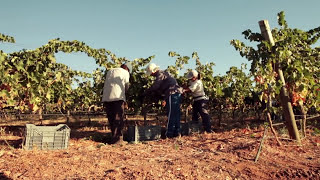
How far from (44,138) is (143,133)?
6.33 feet

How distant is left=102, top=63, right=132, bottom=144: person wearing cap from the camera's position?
4.96 metres

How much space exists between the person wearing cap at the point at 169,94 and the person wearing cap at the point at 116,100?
0.75 m

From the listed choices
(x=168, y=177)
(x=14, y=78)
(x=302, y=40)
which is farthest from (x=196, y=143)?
(x=14, y=78)

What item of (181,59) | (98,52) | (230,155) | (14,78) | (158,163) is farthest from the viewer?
(181,59)

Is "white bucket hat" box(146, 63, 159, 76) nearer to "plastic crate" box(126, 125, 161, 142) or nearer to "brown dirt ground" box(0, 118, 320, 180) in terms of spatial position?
"plastic crate" box(126, 125, 161, 142)

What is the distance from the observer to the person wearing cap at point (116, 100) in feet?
16.3

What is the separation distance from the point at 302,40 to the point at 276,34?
442mm

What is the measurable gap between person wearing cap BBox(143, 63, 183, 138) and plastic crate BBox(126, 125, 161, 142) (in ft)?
0.88

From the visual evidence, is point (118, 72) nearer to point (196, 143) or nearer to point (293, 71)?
point (196, 143)

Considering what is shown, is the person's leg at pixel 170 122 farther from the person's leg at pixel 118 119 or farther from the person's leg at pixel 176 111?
the person's leg at pixel 118 119

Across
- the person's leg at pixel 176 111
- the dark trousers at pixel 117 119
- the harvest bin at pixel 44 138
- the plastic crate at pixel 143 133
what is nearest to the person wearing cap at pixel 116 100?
the dark trousers at pixel 117 119

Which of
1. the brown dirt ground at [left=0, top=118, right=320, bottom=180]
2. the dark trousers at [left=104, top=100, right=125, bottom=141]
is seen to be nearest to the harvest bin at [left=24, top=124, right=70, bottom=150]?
the brown dirt ground at [left=0, top=118, right=320, bottom=180]

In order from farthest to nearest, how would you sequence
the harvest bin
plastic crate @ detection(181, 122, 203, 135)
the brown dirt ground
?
plastic crate @ detection(181, 122, 203, 135), the harvest bin, the brown dirt ground

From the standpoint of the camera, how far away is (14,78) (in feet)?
13.6
